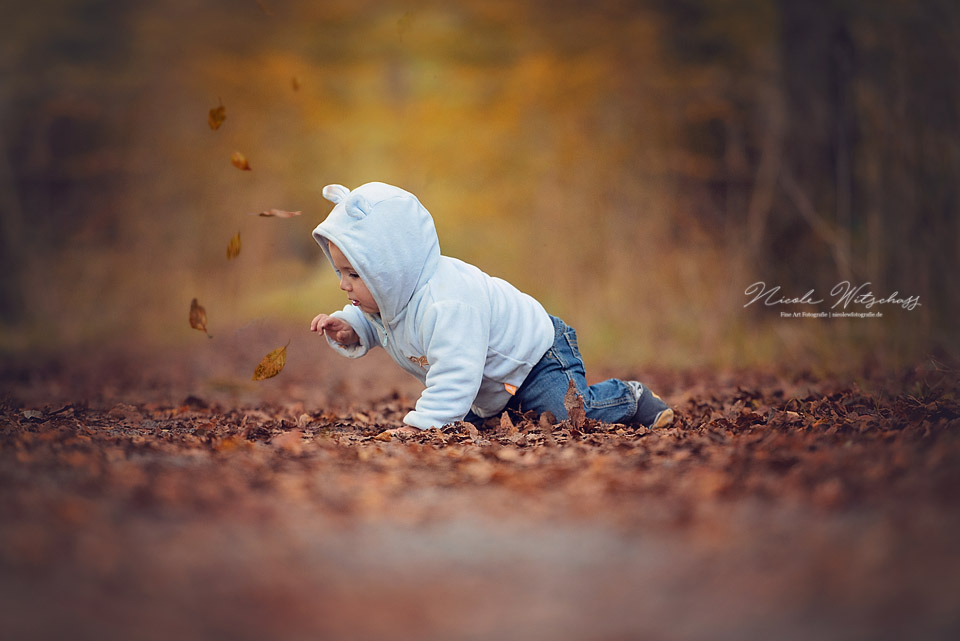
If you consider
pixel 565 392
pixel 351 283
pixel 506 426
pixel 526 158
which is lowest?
pixel 506 426

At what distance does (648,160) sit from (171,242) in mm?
6699

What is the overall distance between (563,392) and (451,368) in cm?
60

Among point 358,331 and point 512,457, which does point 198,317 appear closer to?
point 358,331

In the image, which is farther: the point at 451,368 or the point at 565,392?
the point at 565,392

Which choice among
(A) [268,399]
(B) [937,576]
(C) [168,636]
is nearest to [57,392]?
(A) [268,399]

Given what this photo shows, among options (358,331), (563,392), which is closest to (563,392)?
(563,392)

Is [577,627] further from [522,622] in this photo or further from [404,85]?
[404,85]

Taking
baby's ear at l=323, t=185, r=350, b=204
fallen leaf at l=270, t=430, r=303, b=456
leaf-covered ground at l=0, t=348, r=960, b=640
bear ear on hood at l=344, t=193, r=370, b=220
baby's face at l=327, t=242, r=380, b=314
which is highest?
baby's ear at l=323, t=185, r=350, b=204

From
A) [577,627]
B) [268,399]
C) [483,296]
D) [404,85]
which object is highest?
[404,85]

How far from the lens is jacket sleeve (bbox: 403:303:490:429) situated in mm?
3107

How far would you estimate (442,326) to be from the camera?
10.3 feet

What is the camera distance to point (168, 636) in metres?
1.40

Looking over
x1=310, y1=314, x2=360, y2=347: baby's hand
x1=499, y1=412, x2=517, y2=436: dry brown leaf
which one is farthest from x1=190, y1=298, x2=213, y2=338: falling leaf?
x1=499, y1=412, x2=517, y2=436: dry brown leaf

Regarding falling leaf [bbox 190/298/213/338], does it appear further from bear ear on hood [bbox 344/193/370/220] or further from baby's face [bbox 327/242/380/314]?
bear ear on hood [bbox 344/193/370/220]
